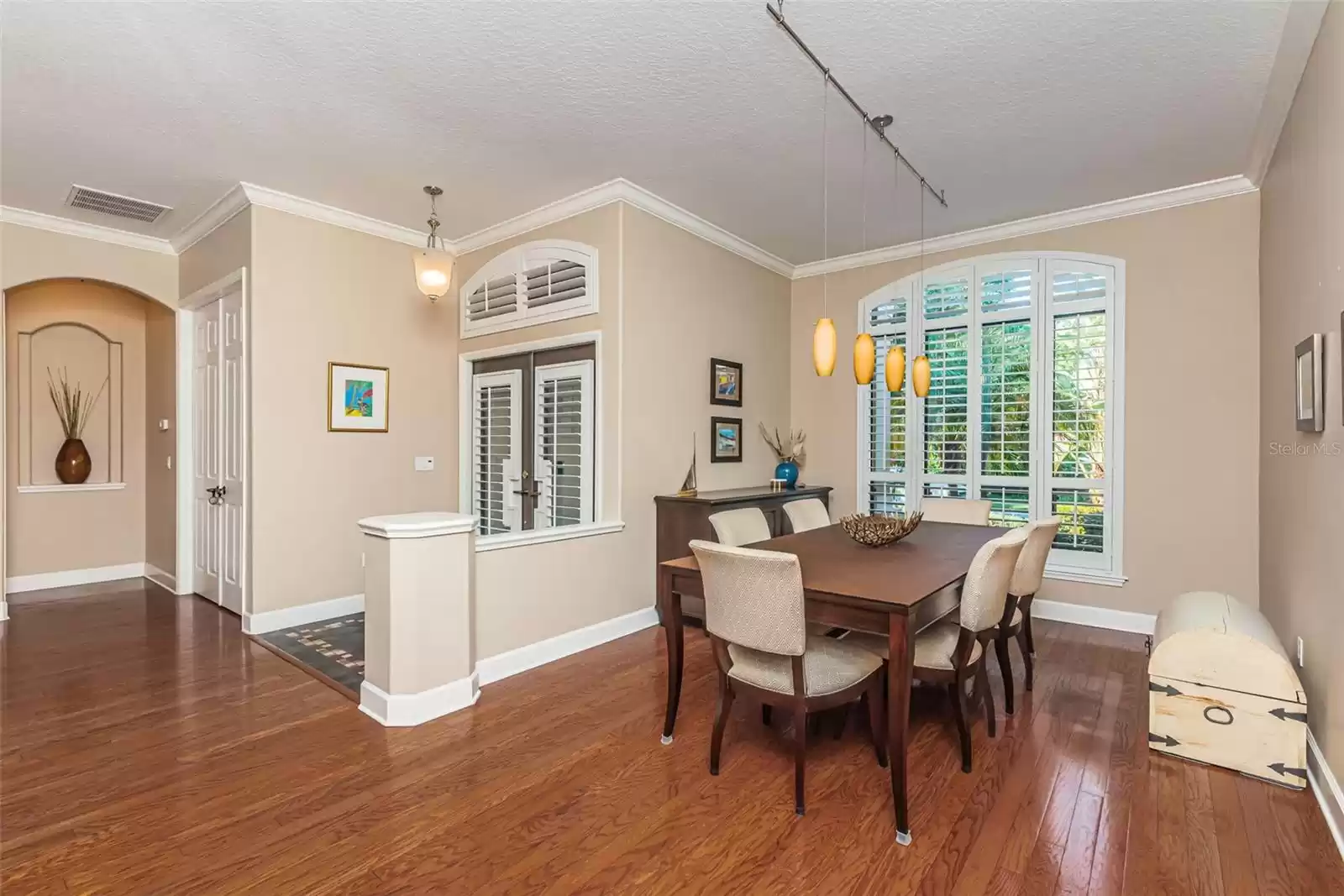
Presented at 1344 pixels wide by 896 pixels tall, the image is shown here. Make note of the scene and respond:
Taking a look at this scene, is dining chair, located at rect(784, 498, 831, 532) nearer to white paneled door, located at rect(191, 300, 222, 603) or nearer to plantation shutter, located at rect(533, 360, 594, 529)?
plantation shutter, located at rect(533, 360, 594, 529)

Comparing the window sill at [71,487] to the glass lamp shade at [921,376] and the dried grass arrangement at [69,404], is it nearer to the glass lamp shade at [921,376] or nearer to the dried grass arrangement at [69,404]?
the dried grass arrangement at [69,404]

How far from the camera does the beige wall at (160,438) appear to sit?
5191 millimetres

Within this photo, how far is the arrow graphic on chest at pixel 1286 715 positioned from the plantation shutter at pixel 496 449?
13.9 ft

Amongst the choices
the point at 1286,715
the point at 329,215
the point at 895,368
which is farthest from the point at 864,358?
the point at 329,215

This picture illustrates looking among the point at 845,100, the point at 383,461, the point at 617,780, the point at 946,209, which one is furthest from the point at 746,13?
the point at 383,461

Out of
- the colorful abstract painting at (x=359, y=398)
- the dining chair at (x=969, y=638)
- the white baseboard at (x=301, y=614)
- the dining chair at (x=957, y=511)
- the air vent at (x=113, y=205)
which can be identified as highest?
the air vent at (x=113, y=205)

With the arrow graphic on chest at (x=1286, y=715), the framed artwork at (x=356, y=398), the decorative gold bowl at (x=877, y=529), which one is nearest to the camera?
the arrow graphic on chest at (x=1286, y=715)

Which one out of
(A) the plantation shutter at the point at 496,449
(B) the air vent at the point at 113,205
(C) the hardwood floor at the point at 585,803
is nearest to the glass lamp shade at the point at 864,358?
(C) the hardwood floor at the point at 585,803

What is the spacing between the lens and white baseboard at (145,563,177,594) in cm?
521

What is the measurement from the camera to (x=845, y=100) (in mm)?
3090

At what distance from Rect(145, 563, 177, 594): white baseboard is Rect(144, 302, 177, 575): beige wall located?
33mm

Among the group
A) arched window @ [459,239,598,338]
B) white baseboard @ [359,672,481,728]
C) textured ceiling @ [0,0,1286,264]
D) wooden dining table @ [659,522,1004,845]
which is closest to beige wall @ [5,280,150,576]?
textured ceiling @ [0,0,1286,264]

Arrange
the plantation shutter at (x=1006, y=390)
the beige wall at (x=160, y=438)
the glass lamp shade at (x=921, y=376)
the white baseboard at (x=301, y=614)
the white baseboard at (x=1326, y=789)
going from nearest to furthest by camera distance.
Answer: the white baseboard at (x=1326, y=789)
the glass lamp shade at (x=921, y=376)
the white baseboard at (x=301, y=614)
the plantation shutter at (x=1006, y=390)
the beige wall at (x=160, y=438)

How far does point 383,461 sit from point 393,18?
3.11m
